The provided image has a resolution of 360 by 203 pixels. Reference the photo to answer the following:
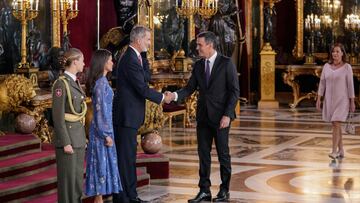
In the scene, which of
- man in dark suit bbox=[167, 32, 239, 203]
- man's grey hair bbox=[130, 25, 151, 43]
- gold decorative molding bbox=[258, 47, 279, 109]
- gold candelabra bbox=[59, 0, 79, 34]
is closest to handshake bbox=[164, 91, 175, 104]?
man in dark suit bbox=[167, 32, 239, 203]

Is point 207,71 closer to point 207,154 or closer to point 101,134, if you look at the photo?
point 207,154

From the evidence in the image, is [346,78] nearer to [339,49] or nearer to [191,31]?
[339,49]

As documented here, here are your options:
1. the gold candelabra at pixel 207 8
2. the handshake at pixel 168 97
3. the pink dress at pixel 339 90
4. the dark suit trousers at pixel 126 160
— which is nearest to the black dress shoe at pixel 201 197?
the dark suit trousers at pixel 126 160

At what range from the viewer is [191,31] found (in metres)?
16.2

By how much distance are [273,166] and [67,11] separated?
12.5 ft

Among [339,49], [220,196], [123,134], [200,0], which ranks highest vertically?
[200,0]

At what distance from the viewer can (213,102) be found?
7.38 metres

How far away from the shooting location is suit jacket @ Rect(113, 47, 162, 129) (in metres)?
6.89


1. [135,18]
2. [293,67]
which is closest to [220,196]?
[135,18]

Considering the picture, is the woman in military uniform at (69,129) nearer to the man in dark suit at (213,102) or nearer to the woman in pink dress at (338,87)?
the man in dark suit at (213,102)

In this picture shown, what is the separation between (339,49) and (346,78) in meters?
0.37

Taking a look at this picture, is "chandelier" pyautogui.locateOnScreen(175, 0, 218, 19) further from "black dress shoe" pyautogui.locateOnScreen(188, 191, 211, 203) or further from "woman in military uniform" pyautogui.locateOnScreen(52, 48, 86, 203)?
"woman in military uniform" pyautogui.locateOnScreen(52, 48, 86, 203)

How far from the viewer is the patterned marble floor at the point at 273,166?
789 centimetres

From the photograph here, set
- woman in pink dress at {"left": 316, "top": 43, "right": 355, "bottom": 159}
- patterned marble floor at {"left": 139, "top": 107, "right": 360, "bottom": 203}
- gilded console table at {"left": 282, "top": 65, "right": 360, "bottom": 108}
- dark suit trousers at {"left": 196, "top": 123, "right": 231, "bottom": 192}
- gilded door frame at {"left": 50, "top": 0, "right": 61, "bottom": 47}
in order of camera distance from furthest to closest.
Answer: gilded console table at {"left": 282, "top": 65, "right": 360, "bottom": 108} < gilded door frame at {"left": 50, "top": 0, "right": 61, "bottom": 47} < woman in pink dress at {"left": 316, "top": 43, "right": 355, "bottom": 159} < patterned marble floor at {"left": 139, "top": 107, "right": 360, "bottom": 203} < dark suit trousers at {"left": 196, "top": 123, "right": 231, "bottom": 192}
